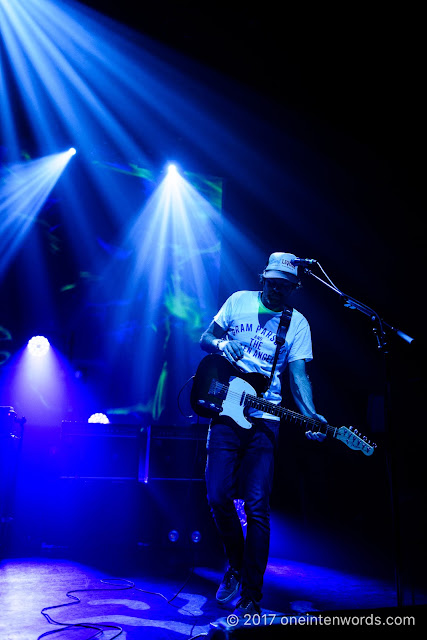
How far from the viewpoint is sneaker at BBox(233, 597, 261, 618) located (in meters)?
3.04

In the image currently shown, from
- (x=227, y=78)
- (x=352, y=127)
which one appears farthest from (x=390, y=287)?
(x=227, y=78)

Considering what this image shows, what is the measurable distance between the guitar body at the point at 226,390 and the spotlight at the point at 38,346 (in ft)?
13.7

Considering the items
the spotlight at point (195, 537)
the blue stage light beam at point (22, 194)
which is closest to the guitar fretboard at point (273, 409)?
the spotlight at point (195, 537)

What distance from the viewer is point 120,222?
765 cm

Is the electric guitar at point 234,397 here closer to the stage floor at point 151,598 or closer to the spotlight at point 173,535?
the stage floor at point 151,598

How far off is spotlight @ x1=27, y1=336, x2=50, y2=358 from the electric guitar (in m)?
4.16

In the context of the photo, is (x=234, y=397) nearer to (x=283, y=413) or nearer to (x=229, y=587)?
(x=283, y=413)

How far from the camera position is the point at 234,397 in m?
3.53

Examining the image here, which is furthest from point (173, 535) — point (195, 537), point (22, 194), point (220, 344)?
point (22, 194)

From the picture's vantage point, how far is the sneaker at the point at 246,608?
3.04m

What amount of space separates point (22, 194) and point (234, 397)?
5.14m

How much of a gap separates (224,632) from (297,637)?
23 cm

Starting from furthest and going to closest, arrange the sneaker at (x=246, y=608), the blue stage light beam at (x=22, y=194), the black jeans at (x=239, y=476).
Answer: the blue stage light beam at (x=22, y=194) < the black jeans at (x=239, y=476) < the sneaker at (x=246, y=608)

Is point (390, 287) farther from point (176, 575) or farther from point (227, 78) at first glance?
point (176, 575)
